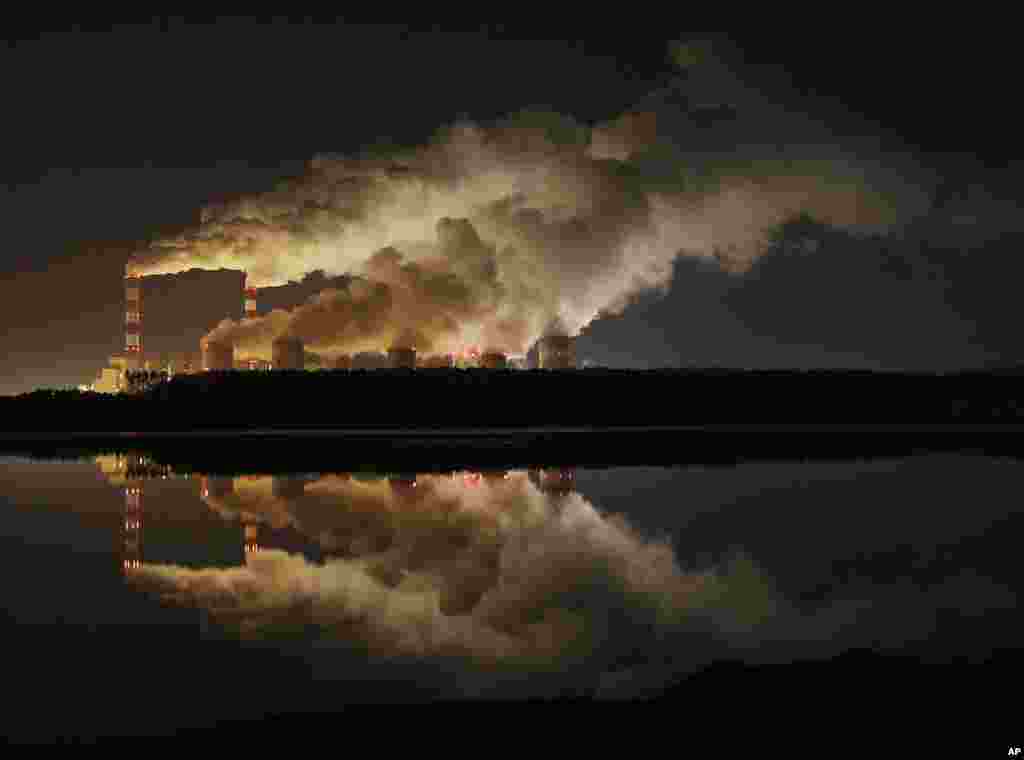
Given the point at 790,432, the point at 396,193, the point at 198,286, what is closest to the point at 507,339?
the point at 396,193

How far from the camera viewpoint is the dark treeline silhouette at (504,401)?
4919cm

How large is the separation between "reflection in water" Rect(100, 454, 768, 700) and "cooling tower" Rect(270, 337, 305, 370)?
176 ft

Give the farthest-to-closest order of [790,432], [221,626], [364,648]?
[790,432], [221,626], [364,648]

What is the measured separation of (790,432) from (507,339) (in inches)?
1399

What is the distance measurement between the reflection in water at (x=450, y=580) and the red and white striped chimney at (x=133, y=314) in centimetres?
6019

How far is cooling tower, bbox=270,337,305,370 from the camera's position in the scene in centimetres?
7194

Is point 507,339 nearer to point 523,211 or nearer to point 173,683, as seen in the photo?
point 523,211

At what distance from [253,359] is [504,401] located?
26.2m

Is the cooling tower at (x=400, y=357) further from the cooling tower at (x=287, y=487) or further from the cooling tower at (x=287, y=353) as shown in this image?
the cooling tower at (x=287, y=487)

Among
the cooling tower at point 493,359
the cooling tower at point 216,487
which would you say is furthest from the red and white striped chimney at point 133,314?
the cooling tower at point 216,487

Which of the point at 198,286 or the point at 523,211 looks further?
the point at 198,286

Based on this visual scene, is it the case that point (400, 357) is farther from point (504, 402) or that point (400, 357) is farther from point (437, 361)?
point (504, 402)

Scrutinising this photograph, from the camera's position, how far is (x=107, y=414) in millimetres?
50000

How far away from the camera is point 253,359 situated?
74.5 meters
